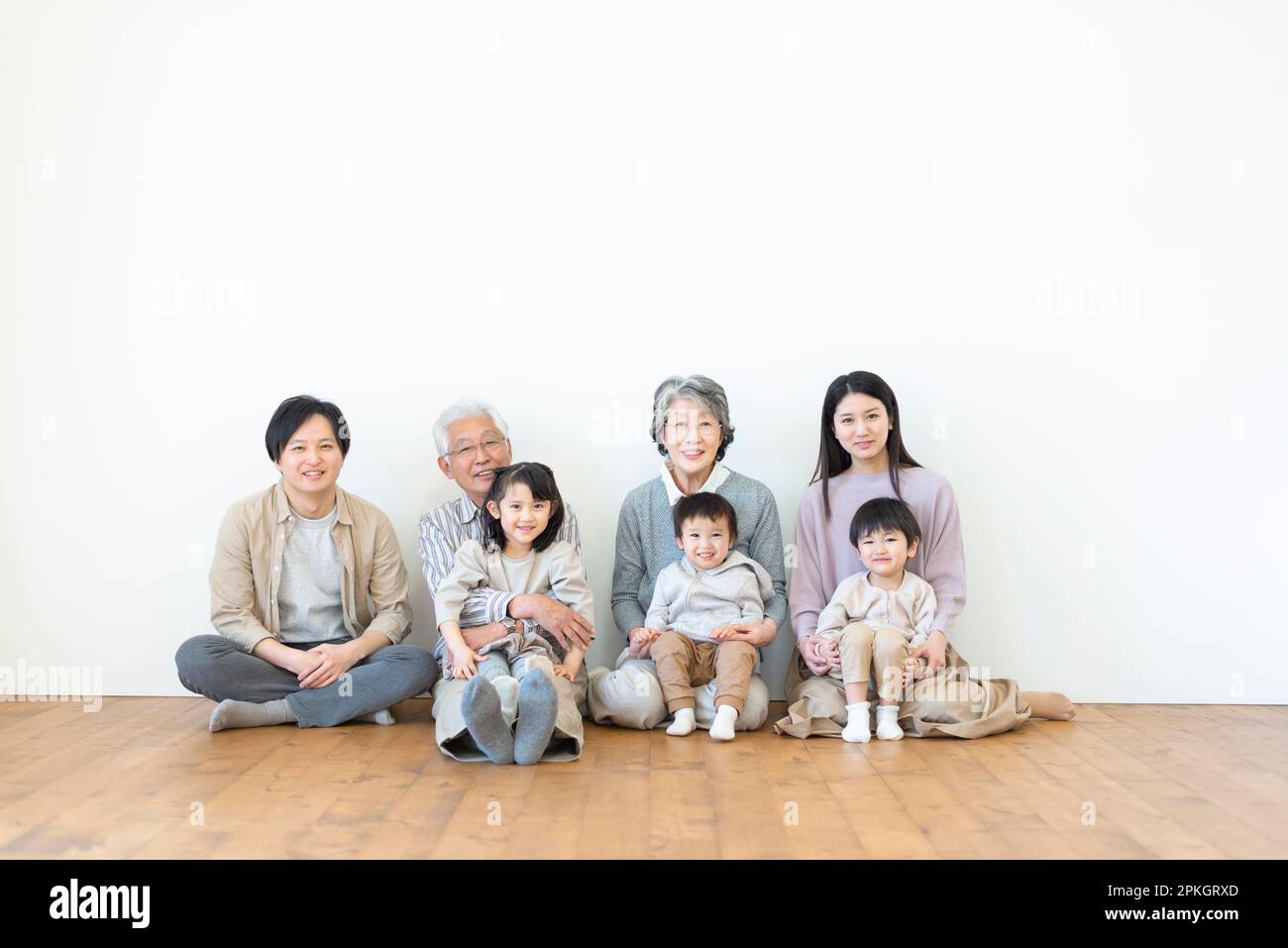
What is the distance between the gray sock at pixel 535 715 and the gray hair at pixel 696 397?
966mm

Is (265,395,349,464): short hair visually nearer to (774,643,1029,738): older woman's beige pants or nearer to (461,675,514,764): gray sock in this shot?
(461,675,514,764): gray sock

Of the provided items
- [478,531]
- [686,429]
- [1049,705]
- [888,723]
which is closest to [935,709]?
[888,723]

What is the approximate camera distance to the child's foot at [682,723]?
9.78 feet

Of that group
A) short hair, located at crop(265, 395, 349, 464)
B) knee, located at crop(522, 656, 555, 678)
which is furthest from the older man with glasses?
short hair, located at crop(265, 395, 349, 464)

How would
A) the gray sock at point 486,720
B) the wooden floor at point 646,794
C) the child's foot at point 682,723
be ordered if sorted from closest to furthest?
the wooden floor at point 646,794, the gray sock at point 486,720, the child's foot at point 682,723

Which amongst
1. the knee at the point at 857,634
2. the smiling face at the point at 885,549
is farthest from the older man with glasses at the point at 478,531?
the smiling face at the point at 885,549

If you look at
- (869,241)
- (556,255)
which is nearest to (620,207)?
(556,255)

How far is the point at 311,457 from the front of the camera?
3.17m

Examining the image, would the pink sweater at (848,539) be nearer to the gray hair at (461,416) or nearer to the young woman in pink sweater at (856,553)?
the young woman in pink sweater at (856,553)

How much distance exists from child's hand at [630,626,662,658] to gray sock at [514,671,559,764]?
0.54 meters

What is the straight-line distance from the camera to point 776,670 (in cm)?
351

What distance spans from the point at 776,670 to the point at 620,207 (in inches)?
56.6
